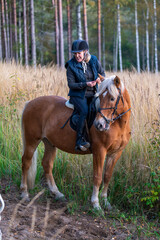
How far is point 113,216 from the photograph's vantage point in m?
3.91

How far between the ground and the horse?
0.32 metres

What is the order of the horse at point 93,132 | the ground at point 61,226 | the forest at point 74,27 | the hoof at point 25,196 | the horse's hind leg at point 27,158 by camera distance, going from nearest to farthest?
the ground at point 61,226 < the horse at point 93,132 < the hoof at point 25,196 < the horse's hind leg at point 27,158 < the forest at point 74,27

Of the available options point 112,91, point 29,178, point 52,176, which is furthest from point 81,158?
point 112,91

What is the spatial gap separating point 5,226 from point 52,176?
150cm

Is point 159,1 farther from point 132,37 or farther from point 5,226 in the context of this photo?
point 5,226

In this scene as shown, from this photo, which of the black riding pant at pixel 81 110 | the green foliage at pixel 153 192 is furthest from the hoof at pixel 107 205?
the black riding pant at pixel 81 110

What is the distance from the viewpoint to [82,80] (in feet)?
13.1

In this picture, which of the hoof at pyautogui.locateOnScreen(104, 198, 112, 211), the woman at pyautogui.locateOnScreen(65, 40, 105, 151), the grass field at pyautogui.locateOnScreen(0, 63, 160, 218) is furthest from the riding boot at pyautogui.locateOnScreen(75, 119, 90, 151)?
the hoof at pyautogui.locateOnScreen(104, 198, 112, 211)

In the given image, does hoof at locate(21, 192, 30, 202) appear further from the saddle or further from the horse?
the saddle

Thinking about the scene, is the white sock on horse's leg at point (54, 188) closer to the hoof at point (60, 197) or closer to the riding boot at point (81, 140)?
the hoof at point (60, 197)

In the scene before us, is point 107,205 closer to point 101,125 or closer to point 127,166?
point 127,166

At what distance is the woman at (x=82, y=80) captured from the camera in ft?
12.6

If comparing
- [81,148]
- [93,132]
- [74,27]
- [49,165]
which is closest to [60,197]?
[49,165]

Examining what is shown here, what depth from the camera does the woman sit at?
3828mm
